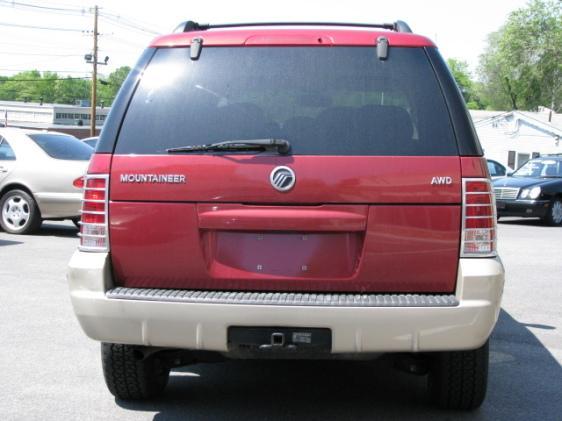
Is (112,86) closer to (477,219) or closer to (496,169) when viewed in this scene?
(496,169)

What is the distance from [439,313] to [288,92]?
4.13 ft

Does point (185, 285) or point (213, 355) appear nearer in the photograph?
point (185, 285)

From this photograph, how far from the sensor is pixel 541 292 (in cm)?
867

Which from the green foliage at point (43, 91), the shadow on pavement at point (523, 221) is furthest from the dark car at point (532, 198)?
the green foliage at point (43, 91)

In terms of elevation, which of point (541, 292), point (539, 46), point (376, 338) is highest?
point (539, 46)

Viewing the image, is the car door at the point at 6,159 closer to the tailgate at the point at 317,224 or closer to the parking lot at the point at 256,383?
the parking lot at the point at 256,383

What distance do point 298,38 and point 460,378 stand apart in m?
1.95

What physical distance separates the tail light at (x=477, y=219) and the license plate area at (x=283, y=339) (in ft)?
2.53

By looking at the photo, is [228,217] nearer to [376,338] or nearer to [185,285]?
[185,285]

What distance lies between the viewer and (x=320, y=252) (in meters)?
3.78

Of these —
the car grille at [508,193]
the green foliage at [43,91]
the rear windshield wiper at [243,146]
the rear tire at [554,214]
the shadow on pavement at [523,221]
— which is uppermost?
the green foliage at [43,91]

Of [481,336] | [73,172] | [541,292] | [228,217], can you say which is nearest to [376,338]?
[481,336]

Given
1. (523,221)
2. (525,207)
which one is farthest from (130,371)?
(523,221)

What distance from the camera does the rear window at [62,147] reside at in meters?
12.0
